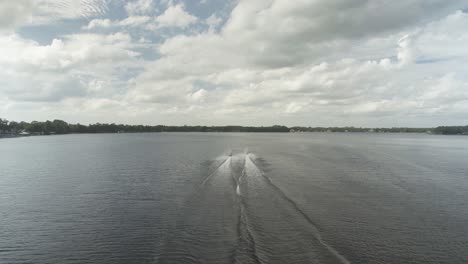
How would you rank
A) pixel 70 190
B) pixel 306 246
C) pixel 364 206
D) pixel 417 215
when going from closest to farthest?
pixel 306 246 < pixel 417 215 < pixel 364 206 < pixel 70 190

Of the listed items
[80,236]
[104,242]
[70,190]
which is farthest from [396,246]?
[70,190]

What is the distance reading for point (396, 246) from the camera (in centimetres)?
1144

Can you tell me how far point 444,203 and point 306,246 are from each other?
41.8ft

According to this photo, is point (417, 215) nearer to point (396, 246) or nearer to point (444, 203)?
point (444, 203)

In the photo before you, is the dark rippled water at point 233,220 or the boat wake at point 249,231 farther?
the dark rippled water at point 233,220

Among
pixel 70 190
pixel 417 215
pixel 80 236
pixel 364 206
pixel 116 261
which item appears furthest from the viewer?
pixel 70 190

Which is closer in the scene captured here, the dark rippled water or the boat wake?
the boat wake

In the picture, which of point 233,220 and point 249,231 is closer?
point 249,231

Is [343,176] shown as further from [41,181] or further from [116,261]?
[41,181]

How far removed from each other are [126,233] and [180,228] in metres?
2.43

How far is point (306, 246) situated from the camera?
441 inches

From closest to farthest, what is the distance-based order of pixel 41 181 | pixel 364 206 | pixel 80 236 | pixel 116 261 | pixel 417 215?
pixel 116 261, pixel 80 236, pixel 417 215, pixel 364 206, pixel 41 181

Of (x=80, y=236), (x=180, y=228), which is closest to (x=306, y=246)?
(x=180, y=228)

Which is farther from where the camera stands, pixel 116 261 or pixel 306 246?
pixel 306 246
